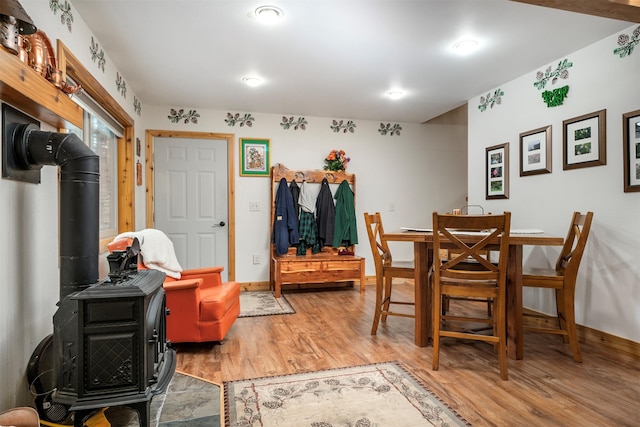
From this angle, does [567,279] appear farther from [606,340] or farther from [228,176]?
[228,176]

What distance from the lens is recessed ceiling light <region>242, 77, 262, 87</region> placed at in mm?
3506

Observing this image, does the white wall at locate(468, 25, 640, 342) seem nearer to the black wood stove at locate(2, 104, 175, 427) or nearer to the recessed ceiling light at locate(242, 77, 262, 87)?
the recessed ceiling light at locate(242, 77, 262, 87)

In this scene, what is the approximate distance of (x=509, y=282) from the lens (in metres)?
2.49

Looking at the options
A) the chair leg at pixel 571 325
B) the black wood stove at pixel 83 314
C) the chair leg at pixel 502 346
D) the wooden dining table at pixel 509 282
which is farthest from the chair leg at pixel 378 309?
the black wood stove at pixel 83 314

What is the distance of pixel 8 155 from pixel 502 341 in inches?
106

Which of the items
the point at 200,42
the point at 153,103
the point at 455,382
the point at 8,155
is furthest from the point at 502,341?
the point at 153,103

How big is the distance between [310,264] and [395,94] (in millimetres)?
2195

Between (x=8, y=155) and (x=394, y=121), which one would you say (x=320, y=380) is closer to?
(x=8, y=155)

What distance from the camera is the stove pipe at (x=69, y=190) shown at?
1612mm

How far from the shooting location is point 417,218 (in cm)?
535

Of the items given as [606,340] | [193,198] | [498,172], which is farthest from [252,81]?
[606,340]

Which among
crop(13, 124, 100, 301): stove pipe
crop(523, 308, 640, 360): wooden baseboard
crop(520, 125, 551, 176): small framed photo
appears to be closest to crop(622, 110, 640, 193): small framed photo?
crop(520, 125, 551, 176): small framed photo

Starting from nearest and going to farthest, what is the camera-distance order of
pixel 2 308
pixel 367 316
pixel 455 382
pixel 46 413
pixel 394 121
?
pixel 2 308
pixel 46 413
pixel 455 382
pixel 367 316
pixel 394 121

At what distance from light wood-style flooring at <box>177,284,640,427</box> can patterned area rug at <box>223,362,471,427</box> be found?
0.10 metres
